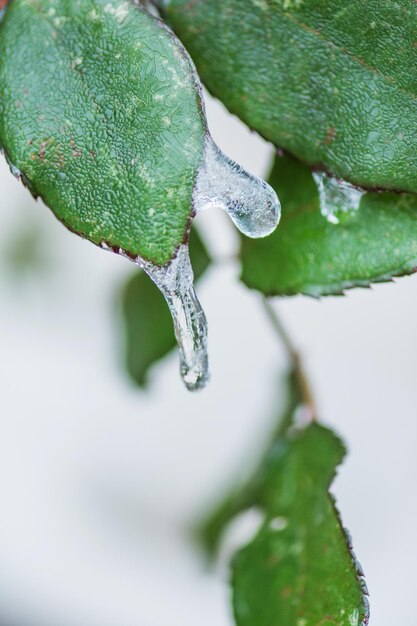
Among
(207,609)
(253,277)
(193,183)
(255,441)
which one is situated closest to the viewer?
(193,183)

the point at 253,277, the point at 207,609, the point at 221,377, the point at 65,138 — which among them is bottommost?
the point at 207,609

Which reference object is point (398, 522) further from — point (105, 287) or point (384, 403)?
point (105, 287)

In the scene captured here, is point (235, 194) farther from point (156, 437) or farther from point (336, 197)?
point (156, 437)

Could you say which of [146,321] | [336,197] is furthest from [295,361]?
[336,197]

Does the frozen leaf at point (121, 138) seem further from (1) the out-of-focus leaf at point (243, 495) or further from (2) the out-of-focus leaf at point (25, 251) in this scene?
(2) the out-of-focus leaf at point (25, 251)

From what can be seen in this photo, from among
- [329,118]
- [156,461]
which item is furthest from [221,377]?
[329,118]

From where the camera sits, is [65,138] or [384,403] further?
[384,403]
